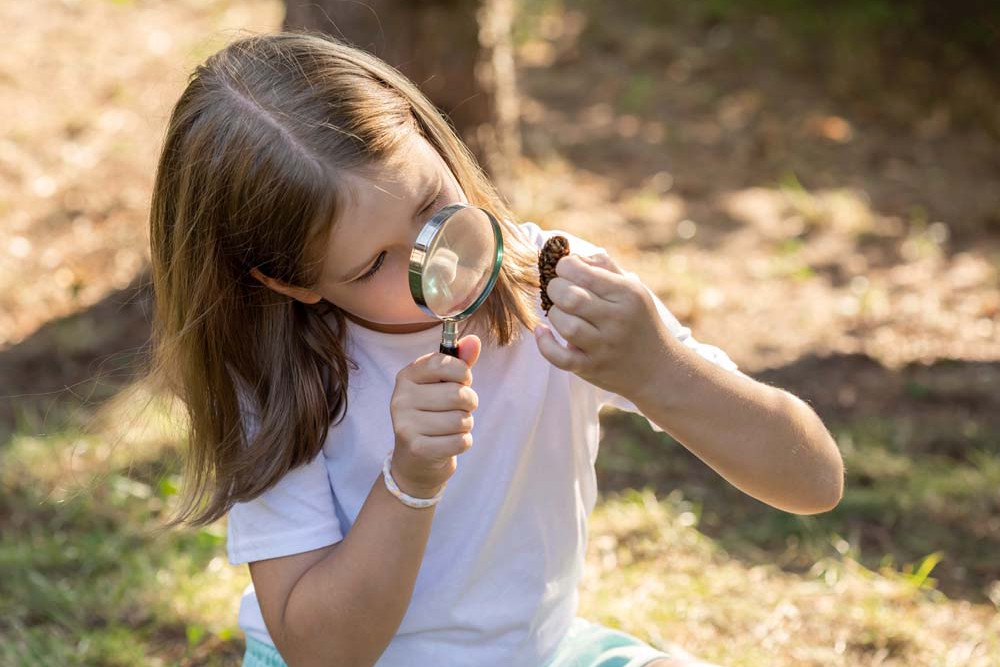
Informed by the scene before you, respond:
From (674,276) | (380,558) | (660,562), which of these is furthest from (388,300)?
(674,276)

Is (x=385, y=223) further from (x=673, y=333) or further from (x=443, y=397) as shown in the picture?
(x=673, y=333)

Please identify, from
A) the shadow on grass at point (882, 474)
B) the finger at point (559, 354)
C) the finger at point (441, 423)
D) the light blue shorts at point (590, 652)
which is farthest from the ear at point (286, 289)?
the shadow on grass at point (882, 474)

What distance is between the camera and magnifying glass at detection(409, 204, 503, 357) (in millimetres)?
1674

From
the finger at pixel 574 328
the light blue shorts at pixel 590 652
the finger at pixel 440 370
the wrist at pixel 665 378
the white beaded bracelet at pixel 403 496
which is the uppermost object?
the finger at pixel 574 328

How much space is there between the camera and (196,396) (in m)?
2.06

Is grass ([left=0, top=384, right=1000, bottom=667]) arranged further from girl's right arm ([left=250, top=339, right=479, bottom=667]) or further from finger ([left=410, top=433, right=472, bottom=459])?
finger ([left=410, top=433, right=472, bottom=459])

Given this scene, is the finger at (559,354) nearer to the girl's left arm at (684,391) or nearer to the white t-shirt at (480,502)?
the girl's left arm at (684,391)

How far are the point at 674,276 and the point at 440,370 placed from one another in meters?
3.30

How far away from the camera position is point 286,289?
6.43 ft

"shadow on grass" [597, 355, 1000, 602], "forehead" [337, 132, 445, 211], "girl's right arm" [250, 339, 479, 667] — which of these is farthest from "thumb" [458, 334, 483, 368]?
"shadow on grass" [597, 355, 1000, 602]

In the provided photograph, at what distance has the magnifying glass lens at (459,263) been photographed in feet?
5.54

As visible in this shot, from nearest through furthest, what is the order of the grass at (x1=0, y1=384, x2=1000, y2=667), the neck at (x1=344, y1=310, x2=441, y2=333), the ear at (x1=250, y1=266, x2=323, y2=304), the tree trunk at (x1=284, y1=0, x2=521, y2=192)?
the ear at (x1=250, y1=266, x2=323, y2=304) → the neck at (x1=344, y1=310, x2=441, y2=333) → the grass at (x1=0, y1=384, x2=1000, y2=667) → the tree trunk at (x1=284, y1=0, x2=521, y2=192)

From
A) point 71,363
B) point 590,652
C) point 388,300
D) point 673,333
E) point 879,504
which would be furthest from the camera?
point 71,363

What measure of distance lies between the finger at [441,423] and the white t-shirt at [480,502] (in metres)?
0.32
